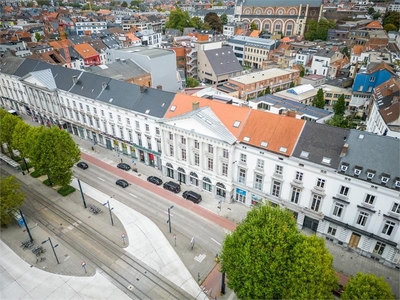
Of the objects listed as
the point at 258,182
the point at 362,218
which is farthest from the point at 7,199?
the point at 362,218

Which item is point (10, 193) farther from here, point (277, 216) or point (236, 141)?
point (277, 216)

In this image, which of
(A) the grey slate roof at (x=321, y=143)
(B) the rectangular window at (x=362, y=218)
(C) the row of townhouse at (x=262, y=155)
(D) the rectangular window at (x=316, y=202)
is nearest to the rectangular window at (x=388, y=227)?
(C) the row of townhouse at (x=262, y=155)

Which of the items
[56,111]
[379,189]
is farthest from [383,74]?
[56,111]

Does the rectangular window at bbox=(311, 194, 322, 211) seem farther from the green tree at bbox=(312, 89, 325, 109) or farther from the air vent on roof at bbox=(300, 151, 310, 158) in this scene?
the green tree at bbox=(312, 89, 325, 109)

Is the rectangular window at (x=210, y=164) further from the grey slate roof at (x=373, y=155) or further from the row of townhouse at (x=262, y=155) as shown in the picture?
the grey slate roof at (x=373, y=155)

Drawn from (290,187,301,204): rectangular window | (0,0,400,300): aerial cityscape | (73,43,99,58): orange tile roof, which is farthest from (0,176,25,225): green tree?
(73,43,99,58): orange tile roof
